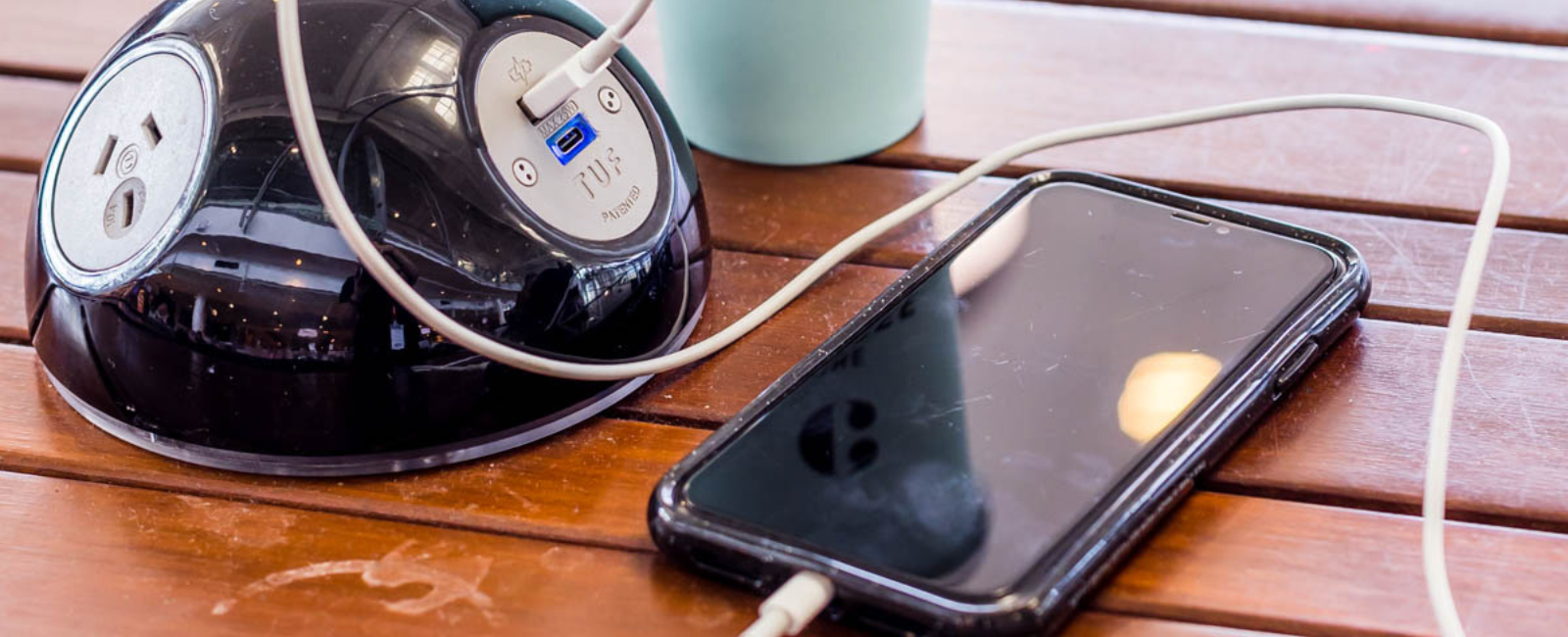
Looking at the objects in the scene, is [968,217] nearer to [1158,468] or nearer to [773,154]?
[773,154]

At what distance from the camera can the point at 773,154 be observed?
0.63 metres

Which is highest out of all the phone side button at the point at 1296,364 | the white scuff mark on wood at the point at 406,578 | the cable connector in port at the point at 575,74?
the cable connector in port at the point at 575,74

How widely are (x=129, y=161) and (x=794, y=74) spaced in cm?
27

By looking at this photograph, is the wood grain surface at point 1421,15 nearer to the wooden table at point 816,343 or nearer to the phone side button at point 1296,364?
the wooden table at point 816,343

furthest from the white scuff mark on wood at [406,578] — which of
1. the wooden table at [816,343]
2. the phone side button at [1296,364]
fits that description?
the phone side button at [1296,364]

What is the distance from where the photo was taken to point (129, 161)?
1.43ft

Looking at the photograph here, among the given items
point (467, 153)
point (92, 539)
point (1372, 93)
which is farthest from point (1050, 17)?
point (92, 539)

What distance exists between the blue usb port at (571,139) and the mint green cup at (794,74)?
143 mm

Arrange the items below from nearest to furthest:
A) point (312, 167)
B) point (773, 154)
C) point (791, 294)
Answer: point (312, 167), point (791, 294), point (773, 154)

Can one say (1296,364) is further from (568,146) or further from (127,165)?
(127,165)

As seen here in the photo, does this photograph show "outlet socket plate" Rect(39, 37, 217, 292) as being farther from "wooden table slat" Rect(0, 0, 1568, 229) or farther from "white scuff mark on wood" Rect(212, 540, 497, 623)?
"wooden table slat" Rect(0, 0, 1568, 229)

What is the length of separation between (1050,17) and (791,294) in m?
0.31

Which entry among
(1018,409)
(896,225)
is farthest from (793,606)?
(896,225)

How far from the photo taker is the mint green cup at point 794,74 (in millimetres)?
591
